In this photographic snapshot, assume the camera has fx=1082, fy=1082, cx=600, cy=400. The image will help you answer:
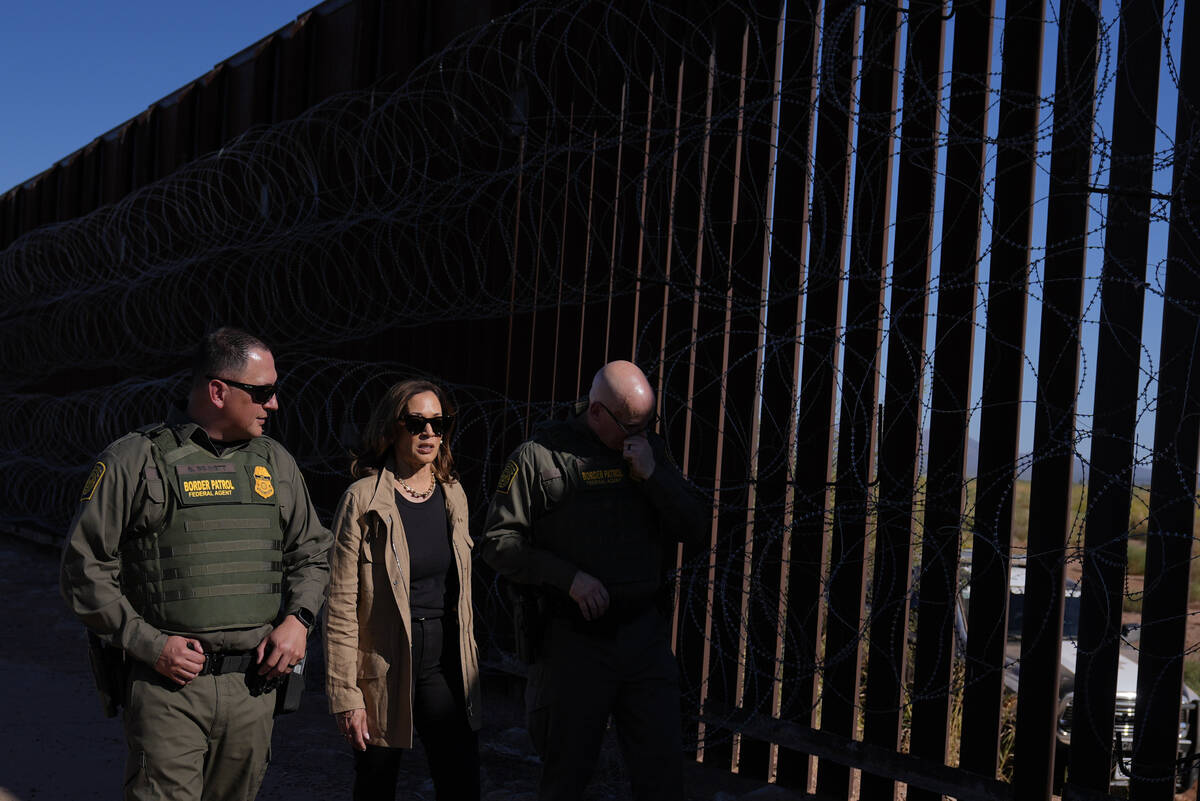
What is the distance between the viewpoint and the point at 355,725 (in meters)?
3.17

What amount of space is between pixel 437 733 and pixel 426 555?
538 mm

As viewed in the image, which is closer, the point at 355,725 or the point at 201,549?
the point at 201,549

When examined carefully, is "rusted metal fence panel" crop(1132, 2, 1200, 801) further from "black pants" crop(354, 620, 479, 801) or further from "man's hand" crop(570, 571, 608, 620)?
"black pants" crop(354, 620, 479, 801)

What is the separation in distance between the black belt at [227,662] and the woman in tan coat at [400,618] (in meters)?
0.31

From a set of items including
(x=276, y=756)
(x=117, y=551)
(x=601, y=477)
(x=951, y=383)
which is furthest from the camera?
(x=276, y=756)

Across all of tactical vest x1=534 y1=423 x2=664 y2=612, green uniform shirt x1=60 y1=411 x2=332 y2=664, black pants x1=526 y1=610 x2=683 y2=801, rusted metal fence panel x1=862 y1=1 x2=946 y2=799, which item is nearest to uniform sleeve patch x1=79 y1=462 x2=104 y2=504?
green uniform shirt x1=60 y1=411 x2=332 y2=664

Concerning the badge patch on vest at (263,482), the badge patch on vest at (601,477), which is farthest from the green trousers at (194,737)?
the badge patch on vest at (601,477)

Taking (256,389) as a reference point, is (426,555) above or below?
below

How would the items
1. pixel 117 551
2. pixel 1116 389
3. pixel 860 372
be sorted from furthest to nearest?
pixel 860 372, pixel 1116 389, pixel 117 551

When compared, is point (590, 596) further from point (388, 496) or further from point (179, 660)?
point (179, 660)

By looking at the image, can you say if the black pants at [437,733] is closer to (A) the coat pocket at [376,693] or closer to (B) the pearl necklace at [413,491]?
(A) the coat pocket at [376,693]

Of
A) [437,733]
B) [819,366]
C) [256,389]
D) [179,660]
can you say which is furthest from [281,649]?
[819,366]

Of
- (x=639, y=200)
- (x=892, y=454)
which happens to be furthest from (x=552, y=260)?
(x=892, y=454)

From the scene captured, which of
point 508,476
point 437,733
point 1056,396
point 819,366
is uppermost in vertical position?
point 819,366
